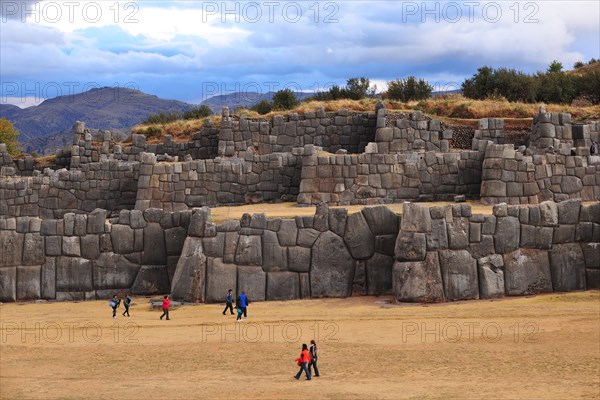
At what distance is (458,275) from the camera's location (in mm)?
24547

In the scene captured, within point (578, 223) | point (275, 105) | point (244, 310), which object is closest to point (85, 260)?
point (244, 310)

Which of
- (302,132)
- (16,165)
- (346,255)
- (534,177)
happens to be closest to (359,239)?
(346,255)

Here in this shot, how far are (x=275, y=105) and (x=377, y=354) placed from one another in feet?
93.2

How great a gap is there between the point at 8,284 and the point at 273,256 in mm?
6893

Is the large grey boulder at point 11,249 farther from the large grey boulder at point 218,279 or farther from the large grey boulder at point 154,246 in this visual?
the large grey boulder at point 218,279

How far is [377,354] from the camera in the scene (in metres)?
20.6

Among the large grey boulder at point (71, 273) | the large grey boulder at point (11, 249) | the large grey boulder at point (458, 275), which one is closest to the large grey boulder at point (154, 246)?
the large grey boulder at point (71, 273)

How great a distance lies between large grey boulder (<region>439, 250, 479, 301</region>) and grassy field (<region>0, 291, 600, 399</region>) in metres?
0.49

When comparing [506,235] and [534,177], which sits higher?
[534,177]

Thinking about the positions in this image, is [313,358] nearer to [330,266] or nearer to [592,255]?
[330,266]

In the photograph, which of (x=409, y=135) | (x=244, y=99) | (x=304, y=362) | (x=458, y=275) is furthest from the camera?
(x=244, y=99)

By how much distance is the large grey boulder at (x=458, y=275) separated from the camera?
24484 millimetres

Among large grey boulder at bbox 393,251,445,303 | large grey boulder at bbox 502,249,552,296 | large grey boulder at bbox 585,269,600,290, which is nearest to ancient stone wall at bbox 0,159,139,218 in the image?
large grey boulder at bbox 393,251,445,303

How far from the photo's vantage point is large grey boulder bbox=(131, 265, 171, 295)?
27.0 m
